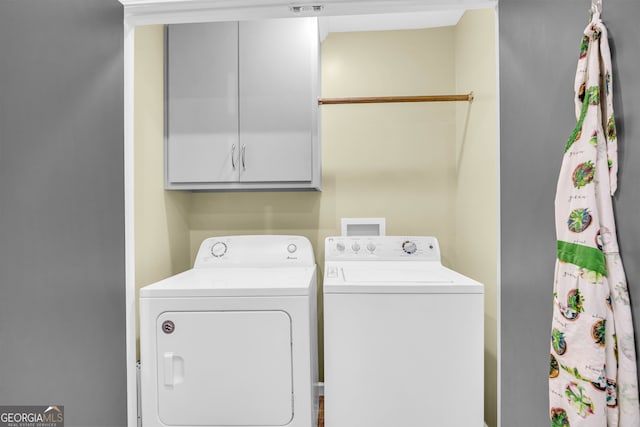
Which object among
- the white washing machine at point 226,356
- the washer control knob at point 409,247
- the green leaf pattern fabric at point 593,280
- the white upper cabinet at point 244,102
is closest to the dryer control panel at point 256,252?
the white upper cabinet at point 244,102

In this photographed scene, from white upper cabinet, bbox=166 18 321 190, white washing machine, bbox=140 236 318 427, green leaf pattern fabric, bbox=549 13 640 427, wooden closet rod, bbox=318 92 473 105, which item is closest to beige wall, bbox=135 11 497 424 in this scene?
wooden closet rod, bbox=318 92 473 105

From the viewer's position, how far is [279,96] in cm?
202

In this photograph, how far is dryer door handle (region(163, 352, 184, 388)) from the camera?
149cm

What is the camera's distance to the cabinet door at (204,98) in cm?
204

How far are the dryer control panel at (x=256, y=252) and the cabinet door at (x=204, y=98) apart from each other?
17.0 inches

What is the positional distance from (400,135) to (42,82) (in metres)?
2.03

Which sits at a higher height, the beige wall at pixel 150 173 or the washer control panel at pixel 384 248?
the beige wall at pixel 150 173

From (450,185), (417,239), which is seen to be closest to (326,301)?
(417,239)

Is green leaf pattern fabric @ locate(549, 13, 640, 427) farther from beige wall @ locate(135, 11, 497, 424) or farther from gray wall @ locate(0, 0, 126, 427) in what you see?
beige wall @ locate(135, 11, 497, 424)

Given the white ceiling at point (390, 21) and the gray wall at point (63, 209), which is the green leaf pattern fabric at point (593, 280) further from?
the white ceiling at point (390, 21)

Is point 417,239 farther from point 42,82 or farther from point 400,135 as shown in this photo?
point 42,82

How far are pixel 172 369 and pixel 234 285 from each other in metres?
0.42

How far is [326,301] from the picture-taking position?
1511 mm

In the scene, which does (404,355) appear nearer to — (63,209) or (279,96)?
(63,209)
